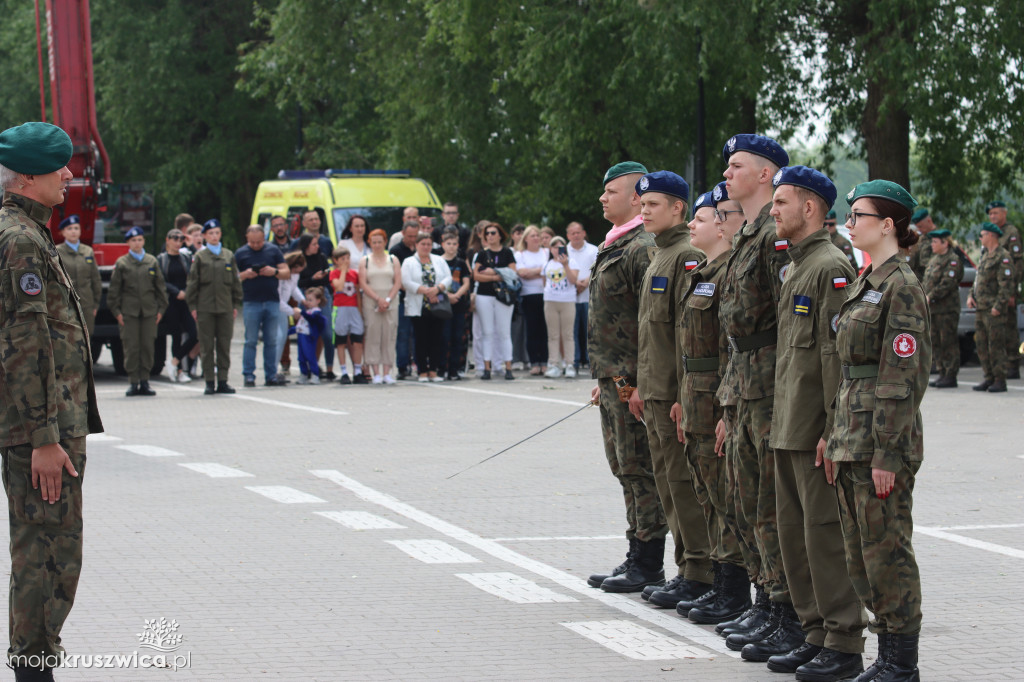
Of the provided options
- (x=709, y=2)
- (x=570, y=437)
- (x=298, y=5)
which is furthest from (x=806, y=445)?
(x=298, y=5)

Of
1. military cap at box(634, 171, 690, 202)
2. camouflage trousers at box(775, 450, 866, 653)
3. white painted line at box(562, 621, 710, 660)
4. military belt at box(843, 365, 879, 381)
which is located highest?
military cap at box(634, 171, 690, 202)

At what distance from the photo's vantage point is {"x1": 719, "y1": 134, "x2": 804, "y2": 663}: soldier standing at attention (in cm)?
592

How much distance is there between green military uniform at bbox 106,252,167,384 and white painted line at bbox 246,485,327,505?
7.42 metres

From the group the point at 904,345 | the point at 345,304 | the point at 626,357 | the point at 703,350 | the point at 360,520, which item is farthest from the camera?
the point at 345,304

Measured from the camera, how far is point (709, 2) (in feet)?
71.6

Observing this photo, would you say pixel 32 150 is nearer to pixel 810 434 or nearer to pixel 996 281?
pixel 810 434

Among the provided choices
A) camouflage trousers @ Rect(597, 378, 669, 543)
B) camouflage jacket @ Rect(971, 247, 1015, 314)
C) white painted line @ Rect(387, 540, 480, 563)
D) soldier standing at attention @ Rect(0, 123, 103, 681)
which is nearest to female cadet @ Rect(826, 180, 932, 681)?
camouflage trousers @ Rect(597, 378, 669, 543)

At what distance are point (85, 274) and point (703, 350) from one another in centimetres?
1213

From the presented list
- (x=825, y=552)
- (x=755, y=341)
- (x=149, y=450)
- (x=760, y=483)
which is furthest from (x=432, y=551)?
(x=149, y=450)

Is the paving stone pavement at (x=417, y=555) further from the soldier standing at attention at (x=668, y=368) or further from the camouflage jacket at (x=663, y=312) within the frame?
the camouflage jacket at (x=663, y=312)

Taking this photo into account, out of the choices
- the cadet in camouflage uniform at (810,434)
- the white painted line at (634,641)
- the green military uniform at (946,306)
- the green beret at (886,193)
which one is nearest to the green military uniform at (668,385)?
the white painted line at (634,641)

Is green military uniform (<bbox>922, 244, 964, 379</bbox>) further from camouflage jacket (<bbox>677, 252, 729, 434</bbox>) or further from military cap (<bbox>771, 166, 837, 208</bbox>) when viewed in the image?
military cap (<bbox>771, 166, 837, 208</bbox>)

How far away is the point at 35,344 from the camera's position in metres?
4.93

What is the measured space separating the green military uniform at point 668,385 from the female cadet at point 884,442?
58.1 inches
